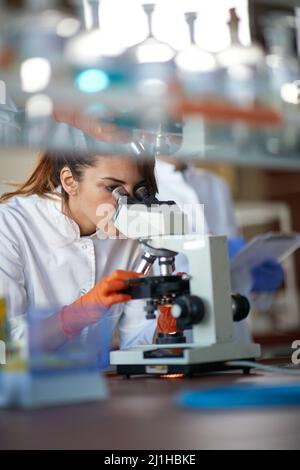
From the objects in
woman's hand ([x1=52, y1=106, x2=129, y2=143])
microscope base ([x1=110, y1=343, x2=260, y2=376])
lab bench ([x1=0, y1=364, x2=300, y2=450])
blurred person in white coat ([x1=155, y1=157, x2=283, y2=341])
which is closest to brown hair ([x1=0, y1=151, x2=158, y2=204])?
woman's hand ([x1=52, y1=106, x2=129, y2=143])

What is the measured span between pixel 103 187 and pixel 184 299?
2.16 feet

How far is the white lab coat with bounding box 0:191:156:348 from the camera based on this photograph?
94.6 inches

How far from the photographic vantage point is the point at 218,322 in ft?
6.36

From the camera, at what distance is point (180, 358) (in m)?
1.89

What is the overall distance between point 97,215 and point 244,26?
1418 mm

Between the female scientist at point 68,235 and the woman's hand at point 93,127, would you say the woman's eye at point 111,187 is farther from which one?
the woman's hand at point 93,127

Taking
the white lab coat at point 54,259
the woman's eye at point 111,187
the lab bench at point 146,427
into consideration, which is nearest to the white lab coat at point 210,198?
the white lab coat at point 54,259

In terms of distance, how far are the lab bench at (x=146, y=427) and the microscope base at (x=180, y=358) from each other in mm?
401

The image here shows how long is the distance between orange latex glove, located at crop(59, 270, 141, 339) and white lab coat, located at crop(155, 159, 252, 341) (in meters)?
1.38

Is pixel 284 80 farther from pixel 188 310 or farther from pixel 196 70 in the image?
pixel 188 310

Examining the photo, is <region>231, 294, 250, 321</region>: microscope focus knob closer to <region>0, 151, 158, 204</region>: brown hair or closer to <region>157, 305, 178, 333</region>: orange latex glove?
<region>157, 305, 178, 333</region>: orange latex glove

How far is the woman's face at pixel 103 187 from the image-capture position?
7.95 ft
